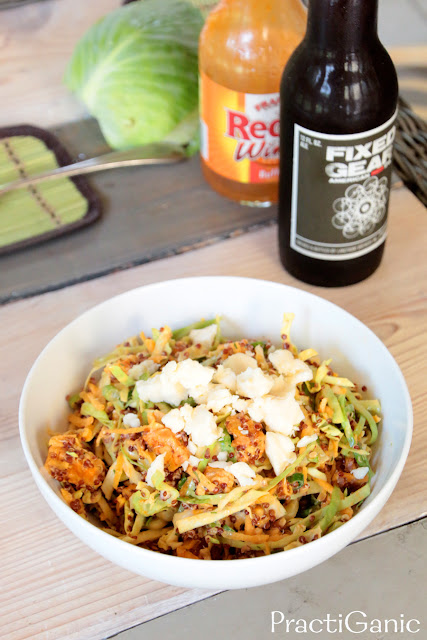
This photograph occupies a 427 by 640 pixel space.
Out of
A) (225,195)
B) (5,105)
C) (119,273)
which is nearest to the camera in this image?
(119,273)

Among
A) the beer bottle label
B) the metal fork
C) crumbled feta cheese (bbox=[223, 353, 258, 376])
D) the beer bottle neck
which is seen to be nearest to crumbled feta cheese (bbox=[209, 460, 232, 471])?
crumbled feta cheese (bbox=[223, 353, 258, 376])

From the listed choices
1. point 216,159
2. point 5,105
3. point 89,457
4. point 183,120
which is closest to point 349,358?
point 89,457

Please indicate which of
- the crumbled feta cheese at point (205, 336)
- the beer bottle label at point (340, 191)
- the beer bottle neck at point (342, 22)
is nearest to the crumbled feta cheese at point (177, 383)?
the crumbled feta cheese at point (205, 336)

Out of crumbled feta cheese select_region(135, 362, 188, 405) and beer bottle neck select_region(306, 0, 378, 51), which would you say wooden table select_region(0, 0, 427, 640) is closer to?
crumbled feta cheese select_region(135, 362, 188, 405)

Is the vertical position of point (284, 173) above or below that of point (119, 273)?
above

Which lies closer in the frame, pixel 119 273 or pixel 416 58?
pixel 119 273

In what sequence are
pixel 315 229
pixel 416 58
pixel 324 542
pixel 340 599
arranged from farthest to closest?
pixel 416 58 < pixel 315 229 < pixel 340 599 < pixel 324 542

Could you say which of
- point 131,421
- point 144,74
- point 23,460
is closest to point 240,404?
point 131,421

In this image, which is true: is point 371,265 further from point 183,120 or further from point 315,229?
point 183,120
